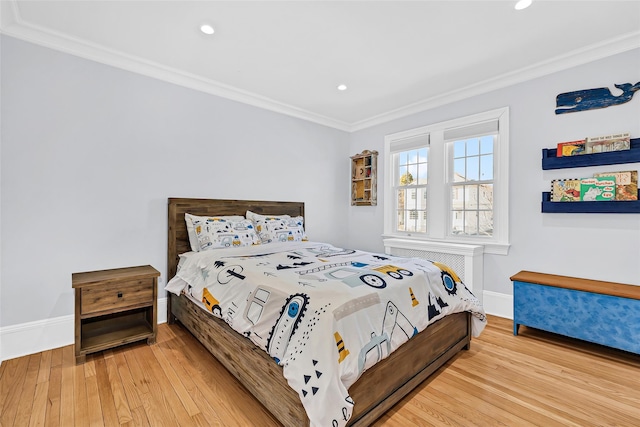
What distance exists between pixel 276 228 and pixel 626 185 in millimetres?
3191

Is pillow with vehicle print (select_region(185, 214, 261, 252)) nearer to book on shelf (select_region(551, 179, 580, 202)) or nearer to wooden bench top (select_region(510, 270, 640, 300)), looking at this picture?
wooden bench top (select_region(510, 270, 640, 300))

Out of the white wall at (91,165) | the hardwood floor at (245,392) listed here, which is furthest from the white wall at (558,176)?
the white wall at (91,165)

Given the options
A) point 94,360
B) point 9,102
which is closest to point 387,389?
point 94,360

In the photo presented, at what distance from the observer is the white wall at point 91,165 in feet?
7.59

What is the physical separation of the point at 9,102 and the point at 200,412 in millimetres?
2656

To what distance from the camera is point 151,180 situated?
9.64 feet

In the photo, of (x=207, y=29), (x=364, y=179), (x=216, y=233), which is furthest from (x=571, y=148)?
(x=216, y=233)

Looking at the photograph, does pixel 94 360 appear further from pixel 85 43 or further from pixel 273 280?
pixel 85 43

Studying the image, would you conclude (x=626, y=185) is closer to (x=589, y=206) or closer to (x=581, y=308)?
(x=589, y=206)

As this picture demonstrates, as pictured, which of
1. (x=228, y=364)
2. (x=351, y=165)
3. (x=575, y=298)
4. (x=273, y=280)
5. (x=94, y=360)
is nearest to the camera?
(x=273, y=280)

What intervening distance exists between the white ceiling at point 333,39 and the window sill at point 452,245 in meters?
1.71

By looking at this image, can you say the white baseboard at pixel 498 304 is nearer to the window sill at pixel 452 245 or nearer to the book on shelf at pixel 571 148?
the window sill at pixel 452 245

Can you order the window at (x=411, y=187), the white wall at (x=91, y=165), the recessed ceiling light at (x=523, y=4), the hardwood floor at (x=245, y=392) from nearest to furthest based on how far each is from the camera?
the hardwood floor at (x=245, y=392)
the recessed ceiling light at (x=523, y=4)
the white wall at (x=91, y=165)
the window at (x=411, y=187)

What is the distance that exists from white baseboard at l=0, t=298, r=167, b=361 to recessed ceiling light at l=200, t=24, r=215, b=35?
261 centimetres
